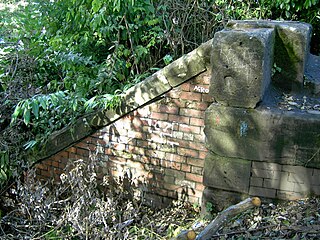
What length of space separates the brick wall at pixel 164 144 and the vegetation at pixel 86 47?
410 millimetres

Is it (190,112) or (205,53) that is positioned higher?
(205,53)

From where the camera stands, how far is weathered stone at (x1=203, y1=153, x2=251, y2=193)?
3795mm

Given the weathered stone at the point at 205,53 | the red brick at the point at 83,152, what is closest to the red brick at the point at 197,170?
the weathered stone at the point at 205,53

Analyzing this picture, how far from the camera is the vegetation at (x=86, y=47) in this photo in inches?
198

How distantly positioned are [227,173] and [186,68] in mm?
1215

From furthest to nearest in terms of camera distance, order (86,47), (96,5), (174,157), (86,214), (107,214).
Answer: (86,47)
(96,5)
(174,157)
(107,214)
(86,214)

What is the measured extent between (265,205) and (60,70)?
386 centimetres

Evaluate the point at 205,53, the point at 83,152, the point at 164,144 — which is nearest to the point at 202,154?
the point at 164,144

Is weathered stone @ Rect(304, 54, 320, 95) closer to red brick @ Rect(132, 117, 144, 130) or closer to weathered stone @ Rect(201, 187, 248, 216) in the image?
weathered stone @ Rect(201, 187, 248, 216)

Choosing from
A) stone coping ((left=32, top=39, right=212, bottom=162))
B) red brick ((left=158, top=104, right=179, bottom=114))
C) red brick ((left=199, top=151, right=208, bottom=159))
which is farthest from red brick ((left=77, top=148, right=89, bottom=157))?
→ red brick ((left=199, top=151, right=208, bottom=159))

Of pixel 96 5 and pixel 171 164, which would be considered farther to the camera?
pixel 96 5

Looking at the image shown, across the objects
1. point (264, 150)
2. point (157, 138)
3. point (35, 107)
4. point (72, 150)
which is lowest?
point (72, 150)

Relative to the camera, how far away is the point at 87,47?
18.5 ft

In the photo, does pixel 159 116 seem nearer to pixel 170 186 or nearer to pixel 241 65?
pixel 170 186
